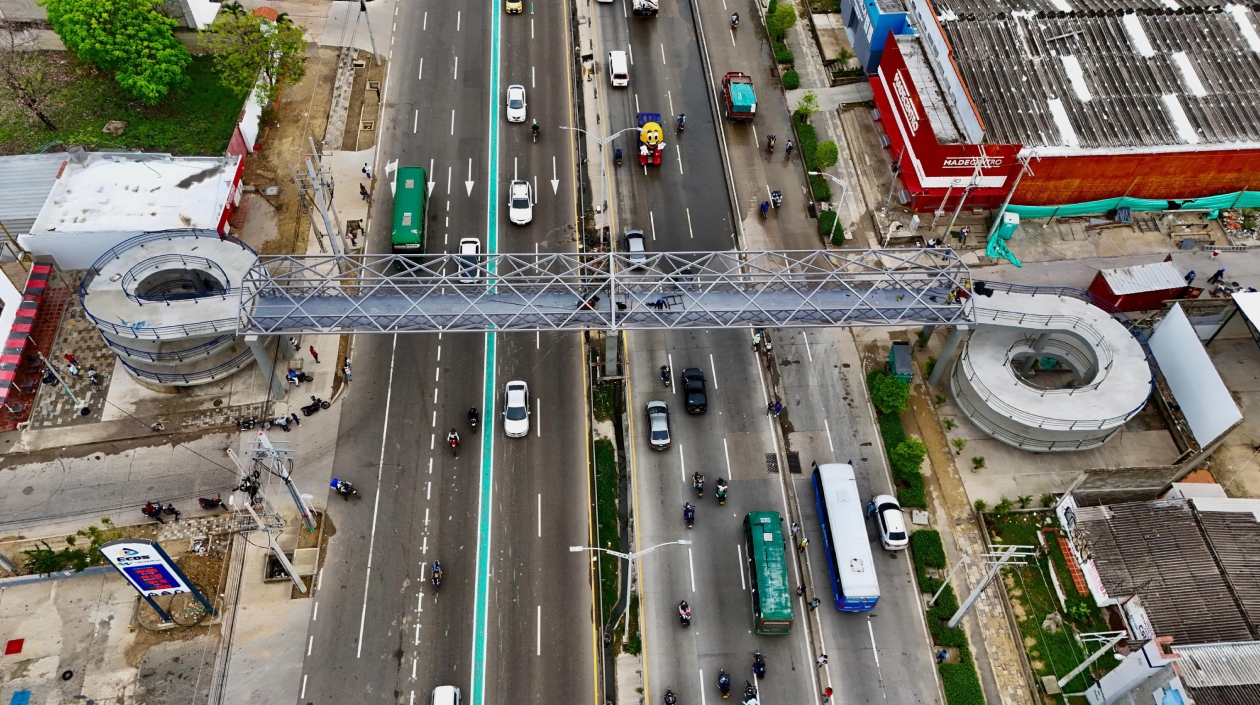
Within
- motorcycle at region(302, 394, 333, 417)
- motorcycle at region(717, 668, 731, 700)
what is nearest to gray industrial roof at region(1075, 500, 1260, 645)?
motorcycle at region(717, 668, 731, 700)

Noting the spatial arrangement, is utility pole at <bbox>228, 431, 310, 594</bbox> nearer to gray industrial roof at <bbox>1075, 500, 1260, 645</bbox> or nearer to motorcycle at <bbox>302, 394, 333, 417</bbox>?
motorcycle at <bbox>302, 394, 333, 417</bbox>

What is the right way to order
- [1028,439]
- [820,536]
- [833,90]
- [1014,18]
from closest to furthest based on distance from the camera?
1. [820,536]
2. [1028,439]
3. [1014,18]
4. [833,90]

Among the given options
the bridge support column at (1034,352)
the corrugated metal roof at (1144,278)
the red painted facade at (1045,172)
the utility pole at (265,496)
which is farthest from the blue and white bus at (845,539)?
the utility pole at (265,496)

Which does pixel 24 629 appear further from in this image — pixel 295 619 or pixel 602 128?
pixel 602 128

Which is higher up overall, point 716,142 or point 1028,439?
point 716,142

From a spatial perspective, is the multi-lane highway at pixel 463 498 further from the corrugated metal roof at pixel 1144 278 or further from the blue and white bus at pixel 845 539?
the corrugated metal roof at pixel 1144 278

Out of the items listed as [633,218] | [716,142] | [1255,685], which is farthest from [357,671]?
[716,142]

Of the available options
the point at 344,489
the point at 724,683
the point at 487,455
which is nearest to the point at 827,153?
the point at 487,455
